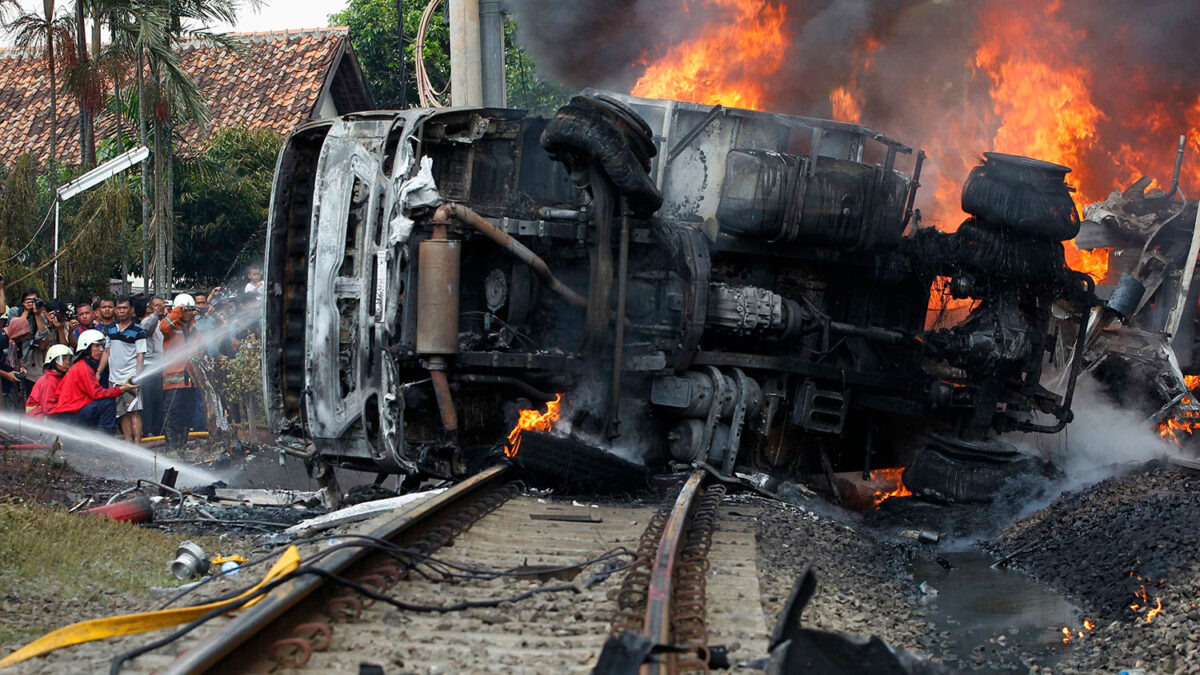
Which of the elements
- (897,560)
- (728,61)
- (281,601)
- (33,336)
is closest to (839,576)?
(897,560)

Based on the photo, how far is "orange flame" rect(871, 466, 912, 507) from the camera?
1129cm

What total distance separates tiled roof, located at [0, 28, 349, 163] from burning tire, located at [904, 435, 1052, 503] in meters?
19.5

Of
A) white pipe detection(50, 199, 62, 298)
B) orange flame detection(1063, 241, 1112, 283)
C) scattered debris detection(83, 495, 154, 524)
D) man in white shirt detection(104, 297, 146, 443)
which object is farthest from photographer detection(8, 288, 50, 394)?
orange flame detection(1063, 241, 1112, 283)

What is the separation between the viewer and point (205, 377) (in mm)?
13961

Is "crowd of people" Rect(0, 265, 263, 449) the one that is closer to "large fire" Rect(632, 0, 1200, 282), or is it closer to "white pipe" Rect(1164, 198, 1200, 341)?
"large fire" Rect(632, 0, 1200, 282)

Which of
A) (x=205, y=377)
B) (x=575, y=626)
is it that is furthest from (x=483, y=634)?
(x=205, y=377)

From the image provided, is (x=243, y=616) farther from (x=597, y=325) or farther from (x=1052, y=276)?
(x=1052, y=276)

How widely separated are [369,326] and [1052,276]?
5.87m

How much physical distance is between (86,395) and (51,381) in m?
0.36

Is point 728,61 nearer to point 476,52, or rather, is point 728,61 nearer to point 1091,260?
point 476,52

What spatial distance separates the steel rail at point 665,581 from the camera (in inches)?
159

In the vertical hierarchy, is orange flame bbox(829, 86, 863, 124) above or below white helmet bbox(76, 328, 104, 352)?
above

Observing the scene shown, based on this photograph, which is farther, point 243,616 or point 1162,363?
point 1162,363

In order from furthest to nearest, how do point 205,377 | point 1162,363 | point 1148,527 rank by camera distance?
point 205,377 → point 1162,363 → point 1148,527
